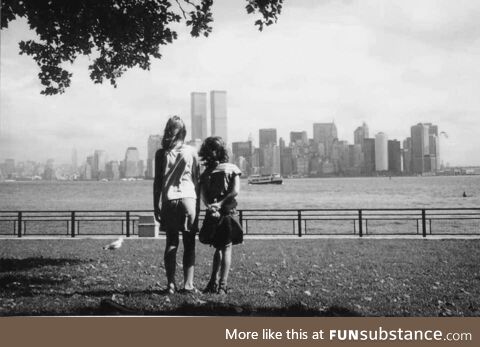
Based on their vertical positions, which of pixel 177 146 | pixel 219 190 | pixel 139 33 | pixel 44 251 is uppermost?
pixel 139 33

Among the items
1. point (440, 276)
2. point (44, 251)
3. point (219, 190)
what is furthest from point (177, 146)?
point (44, 251)

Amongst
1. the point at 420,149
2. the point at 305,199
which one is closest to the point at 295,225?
the point at 420,149

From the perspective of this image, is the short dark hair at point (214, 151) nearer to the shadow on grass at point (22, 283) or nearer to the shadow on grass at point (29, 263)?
the shadow on grass at point (22, 283)

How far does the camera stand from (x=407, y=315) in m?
4.26

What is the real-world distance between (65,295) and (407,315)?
3.81 metres

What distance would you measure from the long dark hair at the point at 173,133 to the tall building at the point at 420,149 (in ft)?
13.1

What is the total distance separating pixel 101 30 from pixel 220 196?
404 centimetres

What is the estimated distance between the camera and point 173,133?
4.70m

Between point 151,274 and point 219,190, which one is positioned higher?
point 219,190

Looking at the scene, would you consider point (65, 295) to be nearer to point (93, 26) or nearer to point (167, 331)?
point (167, 331)

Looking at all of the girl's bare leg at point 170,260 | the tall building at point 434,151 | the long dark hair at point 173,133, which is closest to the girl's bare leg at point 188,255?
the girl's bare leg at point 170,260

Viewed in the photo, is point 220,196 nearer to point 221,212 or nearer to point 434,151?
point 221,212

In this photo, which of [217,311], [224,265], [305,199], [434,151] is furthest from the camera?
[305,199]

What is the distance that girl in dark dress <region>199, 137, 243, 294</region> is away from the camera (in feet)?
15.8
